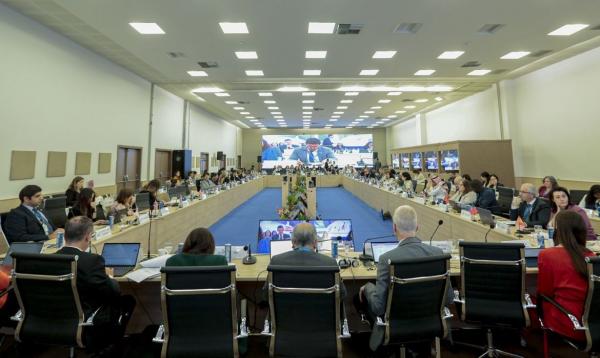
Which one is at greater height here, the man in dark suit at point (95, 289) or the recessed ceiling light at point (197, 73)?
the recessed ceiling light at point (197, 73)

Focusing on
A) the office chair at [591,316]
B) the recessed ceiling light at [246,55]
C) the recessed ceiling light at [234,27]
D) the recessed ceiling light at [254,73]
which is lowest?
the office chair at [591,316]

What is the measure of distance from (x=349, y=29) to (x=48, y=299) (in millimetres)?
5853

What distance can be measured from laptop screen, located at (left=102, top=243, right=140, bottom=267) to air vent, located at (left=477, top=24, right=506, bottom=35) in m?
6.90

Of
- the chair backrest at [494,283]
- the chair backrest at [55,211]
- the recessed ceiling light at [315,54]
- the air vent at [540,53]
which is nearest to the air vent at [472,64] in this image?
the air vent at [540,53]

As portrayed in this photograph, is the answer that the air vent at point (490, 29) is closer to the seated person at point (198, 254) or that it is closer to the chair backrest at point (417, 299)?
the chair backrest at point (417, 299)

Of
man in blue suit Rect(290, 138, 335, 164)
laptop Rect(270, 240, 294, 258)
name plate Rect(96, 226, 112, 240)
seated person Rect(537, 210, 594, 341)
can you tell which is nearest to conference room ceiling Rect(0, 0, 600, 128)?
name plate Rect(96, 226, 112, 240)

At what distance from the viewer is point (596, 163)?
22.0ft

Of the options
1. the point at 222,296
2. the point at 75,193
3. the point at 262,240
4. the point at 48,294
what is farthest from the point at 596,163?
the point at 75,193

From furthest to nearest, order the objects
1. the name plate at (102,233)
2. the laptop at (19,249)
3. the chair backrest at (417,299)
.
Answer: the name plate at (102,233) → the laptop at (19,249) → the chair backrest at (417,299)

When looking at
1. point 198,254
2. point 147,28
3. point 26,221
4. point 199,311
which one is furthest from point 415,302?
point 147,28

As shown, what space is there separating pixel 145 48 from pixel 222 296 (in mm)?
6720

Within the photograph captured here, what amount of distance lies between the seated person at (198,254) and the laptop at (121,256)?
0.85m

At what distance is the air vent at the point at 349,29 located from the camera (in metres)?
5.26

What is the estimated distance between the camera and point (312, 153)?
2025cm
